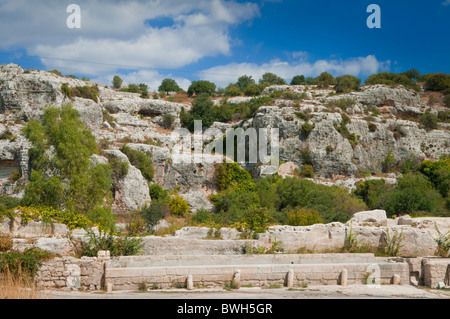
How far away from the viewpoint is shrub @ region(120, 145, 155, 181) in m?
35.0

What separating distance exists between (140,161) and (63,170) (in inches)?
628

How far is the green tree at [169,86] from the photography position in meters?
71.0

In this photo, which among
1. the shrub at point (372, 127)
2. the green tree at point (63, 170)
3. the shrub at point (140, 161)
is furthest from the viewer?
the shrub at point (372, 127)

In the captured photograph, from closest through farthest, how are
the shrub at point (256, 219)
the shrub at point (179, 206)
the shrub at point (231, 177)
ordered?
the shrub at point (256, 219) → the shrub at point (179, 206) → the shrub at point (231, 177)

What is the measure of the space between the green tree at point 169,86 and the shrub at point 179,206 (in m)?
40.9

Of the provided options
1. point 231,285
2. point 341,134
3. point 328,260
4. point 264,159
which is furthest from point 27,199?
point 341,134

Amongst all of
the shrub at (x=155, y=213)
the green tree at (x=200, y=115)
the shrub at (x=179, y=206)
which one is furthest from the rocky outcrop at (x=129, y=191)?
the green tree at (x=200, y=115)

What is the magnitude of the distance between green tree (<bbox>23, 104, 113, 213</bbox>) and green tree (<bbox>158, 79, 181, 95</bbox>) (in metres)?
51.4

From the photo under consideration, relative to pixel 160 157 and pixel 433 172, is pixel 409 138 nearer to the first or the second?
pixel 433 172

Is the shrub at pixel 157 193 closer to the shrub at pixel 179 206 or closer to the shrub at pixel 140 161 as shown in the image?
the shrub at pixel 179 206

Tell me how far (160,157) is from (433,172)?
27.2 metres

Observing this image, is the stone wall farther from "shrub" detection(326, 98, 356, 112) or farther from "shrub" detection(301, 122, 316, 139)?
"shrub" detection(326, 98, 356, 112)

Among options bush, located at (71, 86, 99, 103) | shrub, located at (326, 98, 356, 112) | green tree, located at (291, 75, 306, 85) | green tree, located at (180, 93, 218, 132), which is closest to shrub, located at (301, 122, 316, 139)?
shrub, located at (326, 98, 356, 112)

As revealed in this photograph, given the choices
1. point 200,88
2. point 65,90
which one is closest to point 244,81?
point 200,88
